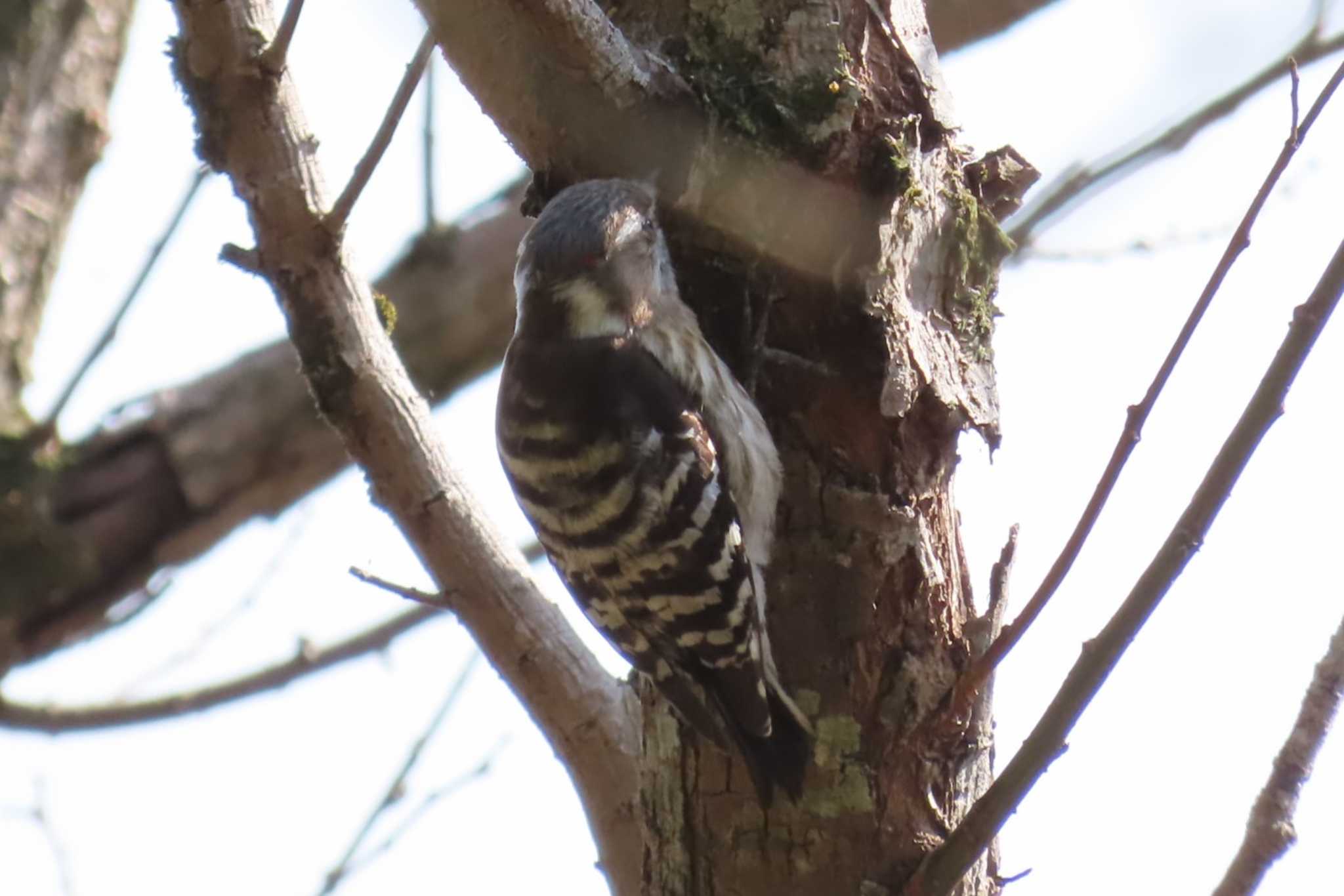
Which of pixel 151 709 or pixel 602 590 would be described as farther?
pixel 151 709

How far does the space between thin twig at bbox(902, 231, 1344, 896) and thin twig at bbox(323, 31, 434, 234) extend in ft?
4.67

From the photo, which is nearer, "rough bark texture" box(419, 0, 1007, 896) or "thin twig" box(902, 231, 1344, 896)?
"thin twig" box(902, 231, 1344, 896)

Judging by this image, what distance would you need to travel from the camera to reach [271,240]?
2.83 meters

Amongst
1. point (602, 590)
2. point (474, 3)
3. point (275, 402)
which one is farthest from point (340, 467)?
point (474, 3)

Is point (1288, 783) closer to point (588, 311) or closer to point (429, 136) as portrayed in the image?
point (588, 311)

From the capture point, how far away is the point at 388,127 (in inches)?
98.9

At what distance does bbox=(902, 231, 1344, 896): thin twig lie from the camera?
173cm

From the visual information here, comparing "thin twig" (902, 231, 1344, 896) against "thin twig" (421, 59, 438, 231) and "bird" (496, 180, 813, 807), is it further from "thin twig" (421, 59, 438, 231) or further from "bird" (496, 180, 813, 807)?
"thin twig" (421, 59, 438, 231)

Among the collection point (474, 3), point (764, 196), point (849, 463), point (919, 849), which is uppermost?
point (474, 3)

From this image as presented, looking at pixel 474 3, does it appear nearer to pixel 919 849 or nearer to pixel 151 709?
pixel 919 849

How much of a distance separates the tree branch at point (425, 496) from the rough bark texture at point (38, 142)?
84.3 inches

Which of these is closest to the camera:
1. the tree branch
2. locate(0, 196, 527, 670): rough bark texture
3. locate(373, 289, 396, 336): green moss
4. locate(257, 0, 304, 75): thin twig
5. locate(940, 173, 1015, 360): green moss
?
locate(257, 0, 304, 75): thin twig

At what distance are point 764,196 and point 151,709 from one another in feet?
8.81

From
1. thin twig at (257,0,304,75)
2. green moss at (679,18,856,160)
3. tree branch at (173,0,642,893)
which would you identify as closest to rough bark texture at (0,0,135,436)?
tree branch at (173,0,642,893)
